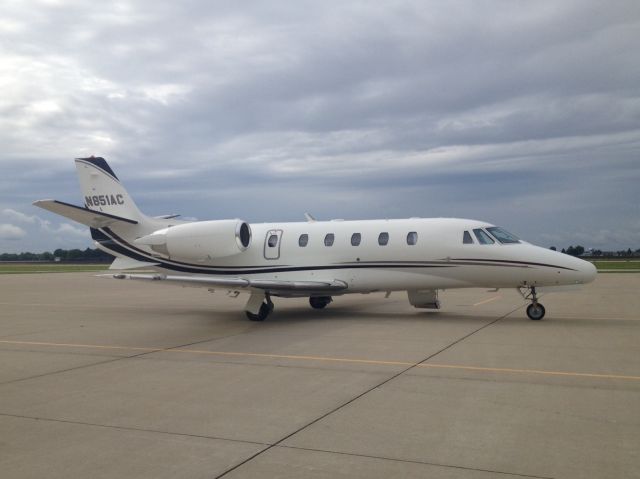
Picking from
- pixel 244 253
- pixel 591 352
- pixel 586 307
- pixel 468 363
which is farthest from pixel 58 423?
pixel 586 307

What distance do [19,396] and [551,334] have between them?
1009 centimetres

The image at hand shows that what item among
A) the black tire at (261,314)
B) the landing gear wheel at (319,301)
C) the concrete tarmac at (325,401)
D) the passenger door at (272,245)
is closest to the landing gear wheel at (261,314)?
the black tire at (261,314)

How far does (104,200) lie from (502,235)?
1302 centimetres

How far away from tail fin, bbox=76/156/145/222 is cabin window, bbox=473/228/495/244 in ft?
36.2

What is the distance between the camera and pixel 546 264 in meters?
14.2

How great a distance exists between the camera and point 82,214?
57.2ft

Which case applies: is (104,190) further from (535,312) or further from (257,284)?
(535,312)

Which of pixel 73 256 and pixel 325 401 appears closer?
pixel 325 401

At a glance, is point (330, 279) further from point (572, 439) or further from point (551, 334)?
point (572, 439)

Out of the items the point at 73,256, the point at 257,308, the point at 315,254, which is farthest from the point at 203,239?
the point at 73,256

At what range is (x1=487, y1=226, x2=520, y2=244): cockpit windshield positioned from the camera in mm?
14953

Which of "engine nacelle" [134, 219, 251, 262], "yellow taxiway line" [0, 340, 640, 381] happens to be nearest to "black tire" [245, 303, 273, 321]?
"engine nacelle" [134, 219, 251, 262]

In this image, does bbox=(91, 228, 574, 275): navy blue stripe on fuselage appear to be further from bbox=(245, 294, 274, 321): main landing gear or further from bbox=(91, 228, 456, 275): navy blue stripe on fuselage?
bbox=(245, 294, 274, 321): main landing gear

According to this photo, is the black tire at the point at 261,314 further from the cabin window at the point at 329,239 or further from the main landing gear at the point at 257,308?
the cabin window at the point at 329,239
